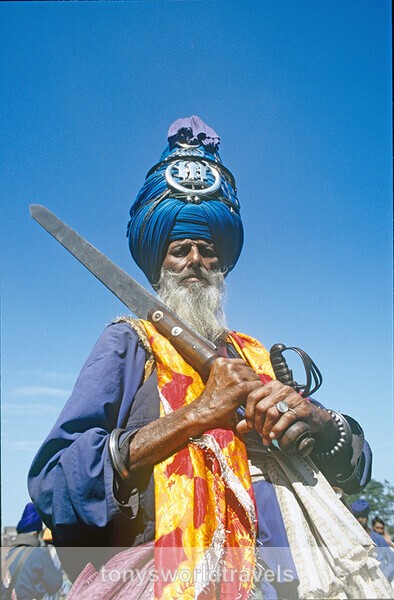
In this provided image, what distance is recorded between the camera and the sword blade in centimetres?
216

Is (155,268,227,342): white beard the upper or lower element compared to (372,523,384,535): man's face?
upper

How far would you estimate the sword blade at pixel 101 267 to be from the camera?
2.16m

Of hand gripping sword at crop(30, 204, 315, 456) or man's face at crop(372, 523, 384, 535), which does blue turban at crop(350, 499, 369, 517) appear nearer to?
man's face at crop(372, 523, 384, 535)

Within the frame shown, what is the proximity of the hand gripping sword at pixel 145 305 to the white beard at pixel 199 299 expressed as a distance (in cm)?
21

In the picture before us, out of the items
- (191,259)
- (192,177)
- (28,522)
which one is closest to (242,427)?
(191,259)

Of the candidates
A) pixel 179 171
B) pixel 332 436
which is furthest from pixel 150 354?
pixel 179 171

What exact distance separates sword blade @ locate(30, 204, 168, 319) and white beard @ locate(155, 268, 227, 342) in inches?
8.1

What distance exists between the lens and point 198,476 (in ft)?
5.19

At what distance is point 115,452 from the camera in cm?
156

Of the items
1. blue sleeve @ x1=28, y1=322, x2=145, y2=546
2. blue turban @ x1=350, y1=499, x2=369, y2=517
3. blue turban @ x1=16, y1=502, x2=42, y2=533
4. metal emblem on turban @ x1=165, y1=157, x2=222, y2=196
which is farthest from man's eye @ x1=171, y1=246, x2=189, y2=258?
blue turban @ x1=350, y1=499, x2=369, y2=517

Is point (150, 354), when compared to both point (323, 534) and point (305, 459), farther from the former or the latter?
point (323, 534)

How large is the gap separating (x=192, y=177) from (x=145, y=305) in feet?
2.65

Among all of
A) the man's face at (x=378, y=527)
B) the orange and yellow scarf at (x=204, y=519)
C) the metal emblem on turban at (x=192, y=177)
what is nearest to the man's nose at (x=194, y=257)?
the metal emblem on turban at (x=192, y=177)

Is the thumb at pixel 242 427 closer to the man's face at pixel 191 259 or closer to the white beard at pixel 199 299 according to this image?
the white beard at pixel 199 299
